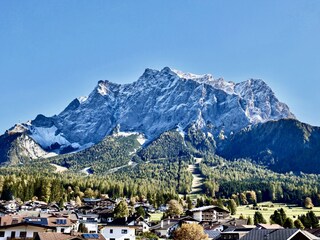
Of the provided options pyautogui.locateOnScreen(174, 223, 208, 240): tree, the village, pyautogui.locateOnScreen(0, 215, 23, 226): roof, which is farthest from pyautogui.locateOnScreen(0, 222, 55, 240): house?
pyautogui.locateOnScreen(174, 223, 208, 240): tree

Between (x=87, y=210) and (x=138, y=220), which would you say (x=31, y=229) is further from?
(x=87, y=210)

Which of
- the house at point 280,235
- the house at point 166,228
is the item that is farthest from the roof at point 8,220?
the house at point 280,235

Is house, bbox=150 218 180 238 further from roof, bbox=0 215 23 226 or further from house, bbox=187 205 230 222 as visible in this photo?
roof, bbox=0 215 23 226

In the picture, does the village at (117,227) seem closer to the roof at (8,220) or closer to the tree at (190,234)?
the roof at (8,220)

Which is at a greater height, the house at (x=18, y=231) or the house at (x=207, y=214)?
the house at (x=207, y=214)

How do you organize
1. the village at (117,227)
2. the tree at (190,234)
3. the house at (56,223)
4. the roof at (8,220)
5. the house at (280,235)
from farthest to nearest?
the tree at (190,234)
the house at (56,223)
the roof at (8,220)
the village at (117,227)
the house at (280,235)

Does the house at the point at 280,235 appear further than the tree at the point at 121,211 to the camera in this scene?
No

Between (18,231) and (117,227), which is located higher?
(117,227)

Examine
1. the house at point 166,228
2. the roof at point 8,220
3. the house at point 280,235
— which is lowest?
the house at point 280,235

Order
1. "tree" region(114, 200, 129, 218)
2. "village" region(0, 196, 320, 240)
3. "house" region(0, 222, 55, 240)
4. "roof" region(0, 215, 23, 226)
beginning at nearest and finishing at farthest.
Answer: "village" region(0, 196, 320, 240) < "house" region(0, 222, 55, 240) < "roof" region(0, 215, 23, 226) < "tree" region(114, 200, 129, 218)

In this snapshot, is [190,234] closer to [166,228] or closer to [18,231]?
[166,228]

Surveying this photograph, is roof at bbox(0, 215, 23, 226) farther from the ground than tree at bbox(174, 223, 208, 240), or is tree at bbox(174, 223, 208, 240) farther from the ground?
roof at bbox(0, 215, 23, 226)

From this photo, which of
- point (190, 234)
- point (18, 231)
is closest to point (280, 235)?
point (190, 234)

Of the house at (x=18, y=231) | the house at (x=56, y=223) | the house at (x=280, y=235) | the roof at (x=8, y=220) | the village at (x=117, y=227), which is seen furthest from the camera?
the house at (x=56, y=223)
